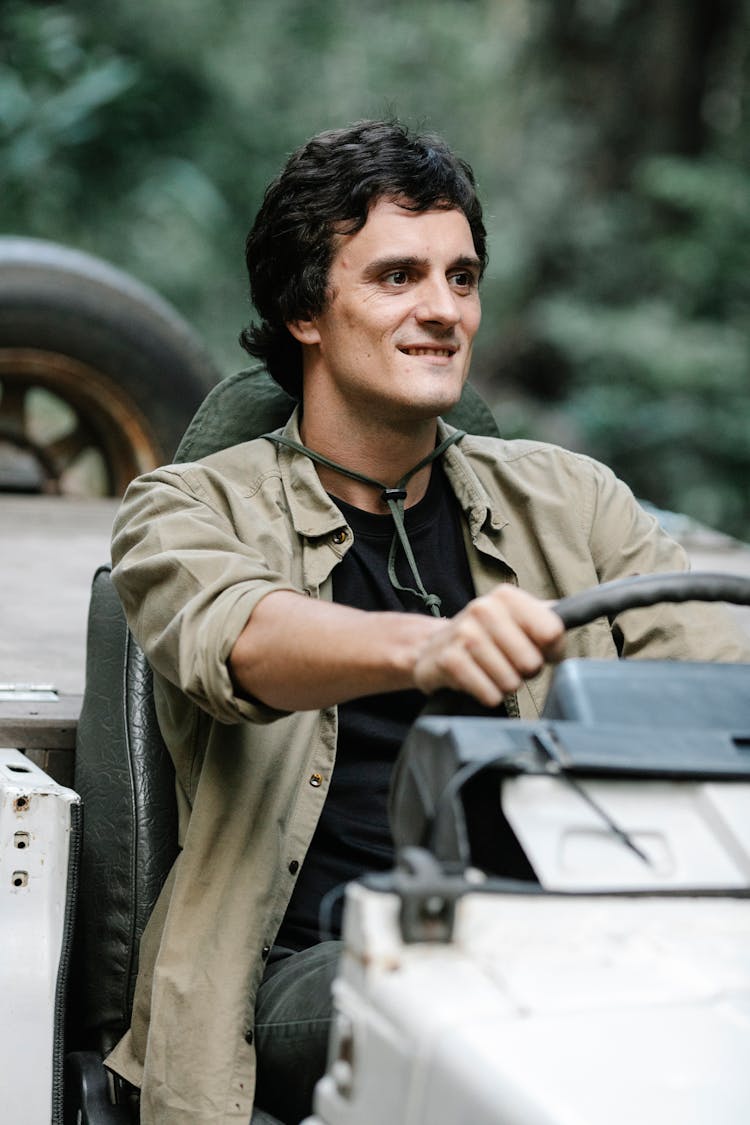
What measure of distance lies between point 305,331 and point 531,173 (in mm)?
10353

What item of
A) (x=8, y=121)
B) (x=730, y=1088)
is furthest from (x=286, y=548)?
(x=8, y=121)

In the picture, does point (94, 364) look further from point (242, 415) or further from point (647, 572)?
point (647, 572)

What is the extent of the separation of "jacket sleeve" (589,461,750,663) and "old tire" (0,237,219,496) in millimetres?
1930

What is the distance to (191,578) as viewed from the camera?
188 cm

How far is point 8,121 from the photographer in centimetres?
898

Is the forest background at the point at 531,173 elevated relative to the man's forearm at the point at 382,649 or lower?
elevated

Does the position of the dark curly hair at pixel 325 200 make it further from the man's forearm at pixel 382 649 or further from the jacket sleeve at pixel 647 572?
the man's forearm at pixel 382 649

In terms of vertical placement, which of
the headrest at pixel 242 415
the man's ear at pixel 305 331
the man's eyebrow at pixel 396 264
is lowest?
the headrest at pixel 242 415

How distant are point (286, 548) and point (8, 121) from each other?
7.52 meters

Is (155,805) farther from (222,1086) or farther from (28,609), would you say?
(28,609)

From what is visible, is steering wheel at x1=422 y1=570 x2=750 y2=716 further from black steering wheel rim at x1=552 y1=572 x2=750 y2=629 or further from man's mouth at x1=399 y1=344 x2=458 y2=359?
man's mouth at x1=399 y1=344 x2=458 y2=359

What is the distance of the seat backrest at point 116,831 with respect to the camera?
2100mm

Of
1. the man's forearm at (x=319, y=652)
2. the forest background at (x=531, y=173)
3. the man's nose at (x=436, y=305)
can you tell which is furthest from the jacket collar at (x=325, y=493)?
the forest background at (x=531, y=173)

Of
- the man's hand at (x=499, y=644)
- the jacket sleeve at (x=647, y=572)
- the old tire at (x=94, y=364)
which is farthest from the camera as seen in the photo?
the old tire at (x=94, y=364)
